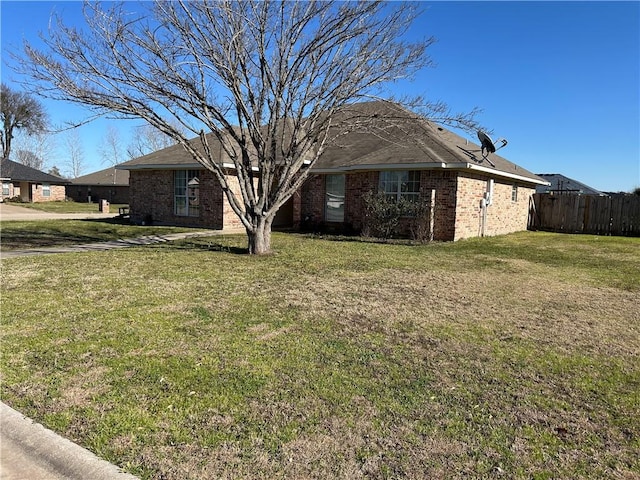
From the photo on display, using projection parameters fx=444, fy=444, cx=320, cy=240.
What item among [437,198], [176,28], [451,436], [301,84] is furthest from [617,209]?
[451,436]

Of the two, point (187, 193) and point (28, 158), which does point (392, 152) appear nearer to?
point (187, 193)

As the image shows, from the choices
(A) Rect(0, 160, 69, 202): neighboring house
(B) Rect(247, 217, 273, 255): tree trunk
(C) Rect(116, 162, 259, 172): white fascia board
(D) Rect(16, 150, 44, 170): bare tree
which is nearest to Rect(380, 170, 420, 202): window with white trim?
(C) Rect(116, 162, 259, 172): white fascia board

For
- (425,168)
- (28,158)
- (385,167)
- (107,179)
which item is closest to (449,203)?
(425,168)

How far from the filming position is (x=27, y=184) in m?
40.1

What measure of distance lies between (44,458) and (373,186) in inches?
562

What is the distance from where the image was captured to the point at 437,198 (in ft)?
48.3

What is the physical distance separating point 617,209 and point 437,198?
34.2 ft

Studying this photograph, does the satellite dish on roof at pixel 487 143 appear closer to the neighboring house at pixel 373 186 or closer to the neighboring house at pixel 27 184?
the neighboring house at pixel 373 186

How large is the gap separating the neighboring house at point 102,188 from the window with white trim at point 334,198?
113 feet

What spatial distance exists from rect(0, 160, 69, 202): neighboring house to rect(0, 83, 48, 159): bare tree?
10484mm

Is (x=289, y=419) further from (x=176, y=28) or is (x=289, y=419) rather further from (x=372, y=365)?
(x=176, y=28)

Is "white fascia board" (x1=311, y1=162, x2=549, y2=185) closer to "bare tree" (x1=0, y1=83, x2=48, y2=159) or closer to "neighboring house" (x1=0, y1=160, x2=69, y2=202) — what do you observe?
"neighboring house" (x1=0, y1=160, x2=69, y2=202)

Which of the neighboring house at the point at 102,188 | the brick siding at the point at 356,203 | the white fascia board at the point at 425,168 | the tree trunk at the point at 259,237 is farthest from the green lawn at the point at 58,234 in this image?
the neighboring house at the point at 102,188

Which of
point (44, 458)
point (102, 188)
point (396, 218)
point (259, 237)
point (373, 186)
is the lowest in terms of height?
point (44, 458)
